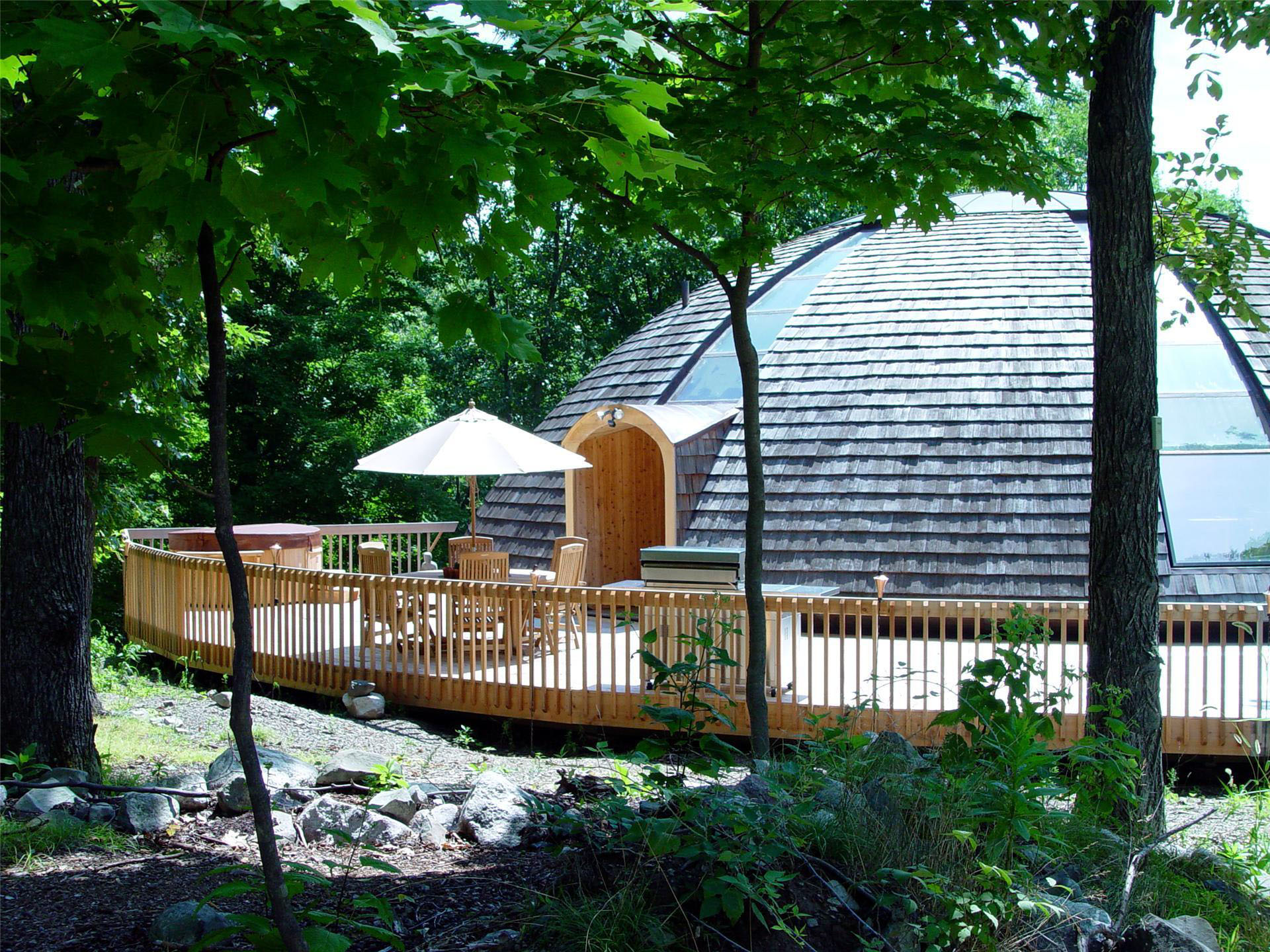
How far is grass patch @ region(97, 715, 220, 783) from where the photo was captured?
5.89 meters

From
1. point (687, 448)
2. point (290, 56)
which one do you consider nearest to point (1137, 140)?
point (290, 56)

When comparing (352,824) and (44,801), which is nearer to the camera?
(352,824)

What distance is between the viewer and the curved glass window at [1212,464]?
9840mm

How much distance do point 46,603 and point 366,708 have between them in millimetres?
3152

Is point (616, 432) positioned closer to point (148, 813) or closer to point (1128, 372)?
point (1128, 372)

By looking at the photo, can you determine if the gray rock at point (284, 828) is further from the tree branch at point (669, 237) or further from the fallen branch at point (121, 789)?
the tree branch at point (669, 237)

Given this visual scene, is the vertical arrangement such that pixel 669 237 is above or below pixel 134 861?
above

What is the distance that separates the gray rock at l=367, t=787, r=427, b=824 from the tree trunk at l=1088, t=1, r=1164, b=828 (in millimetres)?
3182

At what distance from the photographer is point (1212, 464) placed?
10.2 meters

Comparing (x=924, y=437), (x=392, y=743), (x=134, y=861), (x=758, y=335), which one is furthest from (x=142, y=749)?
(x=758, y=335)

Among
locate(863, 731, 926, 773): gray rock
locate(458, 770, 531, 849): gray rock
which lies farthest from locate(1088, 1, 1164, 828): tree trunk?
locate(458, 770, 531, 849): gray rock

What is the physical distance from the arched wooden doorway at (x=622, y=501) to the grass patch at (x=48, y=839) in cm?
918

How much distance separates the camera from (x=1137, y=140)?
4.70 meters

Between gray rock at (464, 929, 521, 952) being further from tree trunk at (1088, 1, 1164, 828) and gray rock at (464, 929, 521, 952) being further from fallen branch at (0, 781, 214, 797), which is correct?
tree trunk at (1088, 1, 1164, 828)
